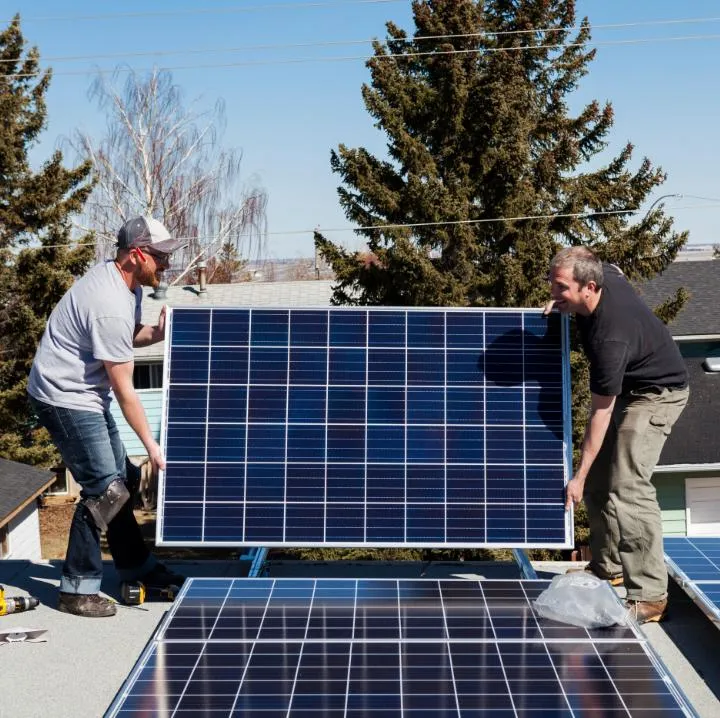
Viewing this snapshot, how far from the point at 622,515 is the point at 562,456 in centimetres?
61

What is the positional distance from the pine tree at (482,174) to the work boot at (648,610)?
12221 millimetres

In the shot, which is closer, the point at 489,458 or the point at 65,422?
the point at 65,422

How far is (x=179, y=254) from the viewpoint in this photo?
48.0m

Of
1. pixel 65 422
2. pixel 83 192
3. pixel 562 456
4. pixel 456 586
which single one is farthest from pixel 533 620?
pixel 83 192

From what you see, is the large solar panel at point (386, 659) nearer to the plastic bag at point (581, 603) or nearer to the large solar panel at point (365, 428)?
the plastic bag at point (581, 603)

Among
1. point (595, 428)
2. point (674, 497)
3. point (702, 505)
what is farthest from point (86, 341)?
point (702, 505)

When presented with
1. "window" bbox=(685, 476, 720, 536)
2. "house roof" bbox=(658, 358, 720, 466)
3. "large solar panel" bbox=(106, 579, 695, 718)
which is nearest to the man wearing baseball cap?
"large solar panel" bbox=(106, 579, 695, 718)

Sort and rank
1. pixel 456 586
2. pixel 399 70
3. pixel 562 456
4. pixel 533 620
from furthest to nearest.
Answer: pixel 399 70 → pixel 562 456 → pixel 456 586 → pixel 533 620

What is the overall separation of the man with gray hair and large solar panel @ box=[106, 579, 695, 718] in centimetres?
64

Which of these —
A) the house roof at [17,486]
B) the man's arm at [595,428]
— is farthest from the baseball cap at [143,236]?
the house roof at [17,486]

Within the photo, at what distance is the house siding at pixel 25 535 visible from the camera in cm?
2066

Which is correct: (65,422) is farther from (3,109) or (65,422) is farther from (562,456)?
(3,109)

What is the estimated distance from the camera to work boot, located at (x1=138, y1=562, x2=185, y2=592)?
6.38 metres

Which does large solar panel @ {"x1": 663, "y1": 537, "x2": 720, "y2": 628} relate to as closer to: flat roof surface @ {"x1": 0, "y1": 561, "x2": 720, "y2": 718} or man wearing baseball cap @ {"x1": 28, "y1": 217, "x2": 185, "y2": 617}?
flat roof surface @ {"x1": 0, "y1": 561, "x2": 720, "y2": 718}
